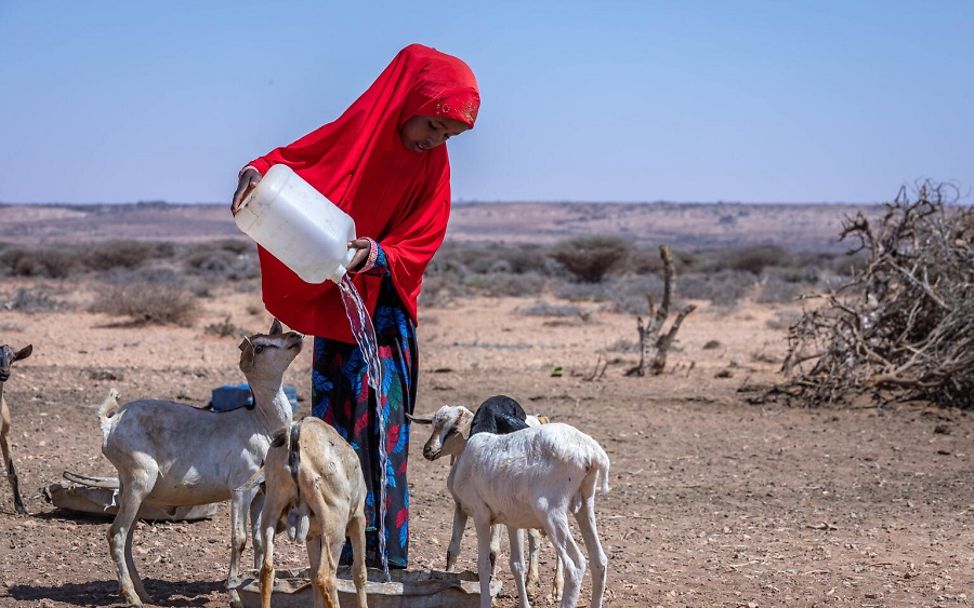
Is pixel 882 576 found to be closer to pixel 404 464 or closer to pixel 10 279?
pixel 404 464

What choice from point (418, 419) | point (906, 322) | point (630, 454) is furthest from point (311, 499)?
point (906, 322)

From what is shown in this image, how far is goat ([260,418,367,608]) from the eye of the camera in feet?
14.4

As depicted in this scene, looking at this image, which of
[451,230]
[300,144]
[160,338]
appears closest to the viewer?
[300,144]

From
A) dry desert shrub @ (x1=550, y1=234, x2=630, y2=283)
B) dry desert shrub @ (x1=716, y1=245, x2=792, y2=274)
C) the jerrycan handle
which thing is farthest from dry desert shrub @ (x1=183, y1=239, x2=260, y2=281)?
the jerrycan handle

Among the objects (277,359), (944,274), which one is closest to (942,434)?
(944,274)

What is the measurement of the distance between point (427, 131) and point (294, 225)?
0.76m

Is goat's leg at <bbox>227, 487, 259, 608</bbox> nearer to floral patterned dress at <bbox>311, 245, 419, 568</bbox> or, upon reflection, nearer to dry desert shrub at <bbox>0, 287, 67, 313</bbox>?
floral patterned dress at <bbox>311, 245, 419, 568</bbox>

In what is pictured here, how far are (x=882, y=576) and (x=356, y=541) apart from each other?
2787 millimetres

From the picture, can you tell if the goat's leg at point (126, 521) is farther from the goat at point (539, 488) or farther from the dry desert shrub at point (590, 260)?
the dry desert shrub at point (590, 260)

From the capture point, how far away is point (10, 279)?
Result: 34.8 meters

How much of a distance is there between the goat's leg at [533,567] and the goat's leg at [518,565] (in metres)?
0.62

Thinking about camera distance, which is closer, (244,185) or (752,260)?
(244,185)

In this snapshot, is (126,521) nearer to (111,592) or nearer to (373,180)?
(111,592)

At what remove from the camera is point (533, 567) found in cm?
576
